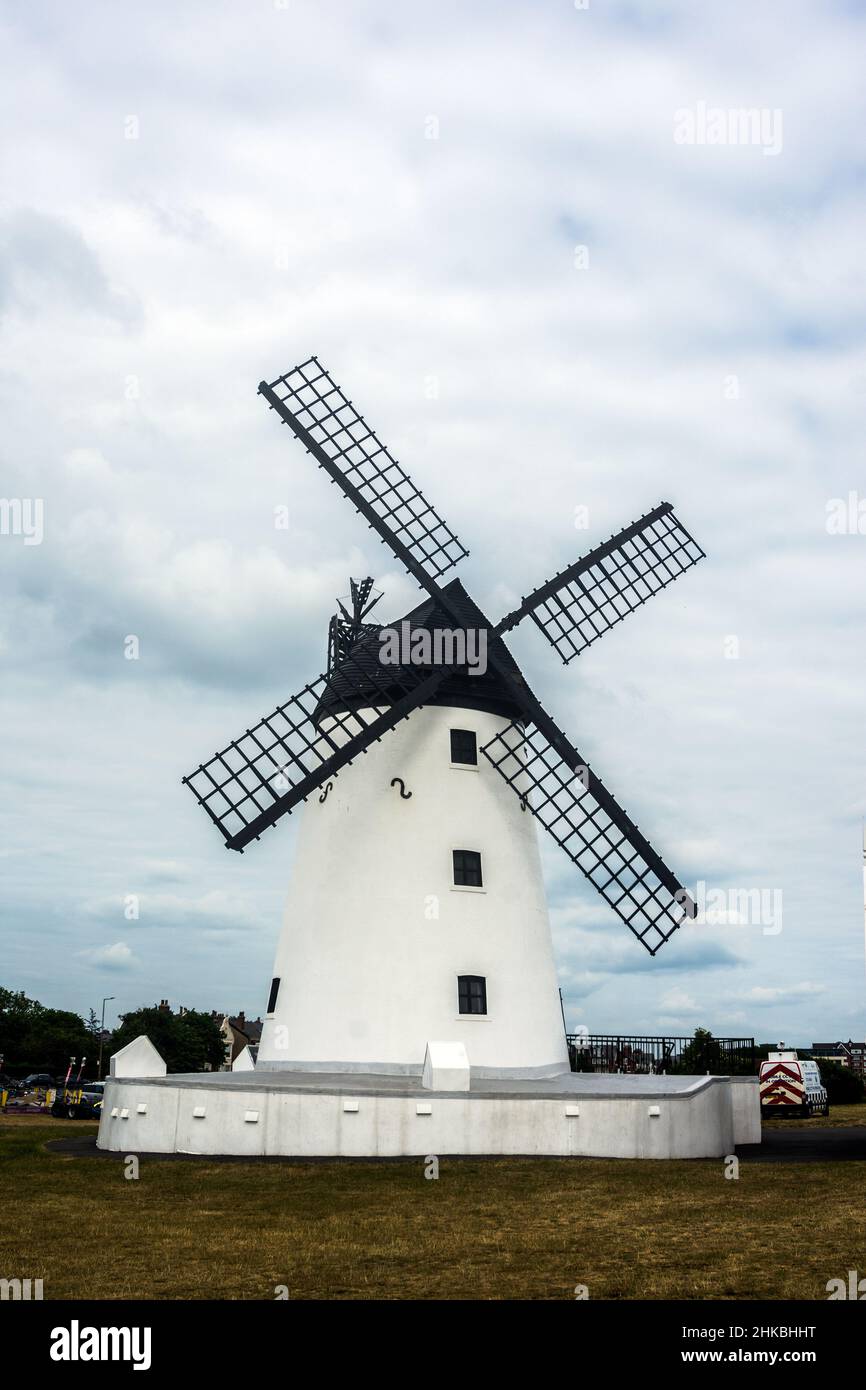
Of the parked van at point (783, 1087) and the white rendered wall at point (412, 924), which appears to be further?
the parked van at point (783, 1087)

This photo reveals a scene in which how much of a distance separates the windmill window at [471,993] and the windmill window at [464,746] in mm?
4560

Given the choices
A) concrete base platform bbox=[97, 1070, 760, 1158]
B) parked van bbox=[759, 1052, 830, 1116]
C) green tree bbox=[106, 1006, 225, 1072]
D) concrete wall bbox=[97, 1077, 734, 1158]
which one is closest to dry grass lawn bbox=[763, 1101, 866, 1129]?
parked van bbox=[759, 1052, 830, 1116]

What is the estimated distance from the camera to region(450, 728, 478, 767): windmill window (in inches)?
1062

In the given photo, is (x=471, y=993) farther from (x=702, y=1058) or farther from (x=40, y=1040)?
(x=40, y=1040)

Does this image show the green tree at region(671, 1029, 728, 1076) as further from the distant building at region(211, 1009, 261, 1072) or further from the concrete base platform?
the distant building at region(211, 1009, 261, 1072)

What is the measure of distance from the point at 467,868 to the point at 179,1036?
78.8 metres

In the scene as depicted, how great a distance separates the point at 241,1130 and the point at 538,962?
26.3 ft

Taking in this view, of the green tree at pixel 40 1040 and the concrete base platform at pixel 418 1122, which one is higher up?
the concrete base platform at pixel 418 1122

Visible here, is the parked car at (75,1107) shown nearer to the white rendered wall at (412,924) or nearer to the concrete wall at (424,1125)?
the white rendered wall at (412,924)

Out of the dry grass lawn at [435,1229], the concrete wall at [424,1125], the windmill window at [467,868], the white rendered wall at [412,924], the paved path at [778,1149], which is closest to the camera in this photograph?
the dry grass lawn at [435,1229]

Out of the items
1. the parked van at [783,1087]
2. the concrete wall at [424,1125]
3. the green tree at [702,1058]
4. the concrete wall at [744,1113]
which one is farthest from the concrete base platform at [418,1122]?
the green tree at [702,1058]

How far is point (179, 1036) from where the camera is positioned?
323 ft

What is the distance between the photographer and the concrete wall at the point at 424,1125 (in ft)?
69.8

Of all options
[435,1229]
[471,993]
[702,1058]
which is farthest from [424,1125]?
[702,1058]
